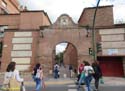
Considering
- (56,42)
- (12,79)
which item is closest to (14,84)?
(12,79)

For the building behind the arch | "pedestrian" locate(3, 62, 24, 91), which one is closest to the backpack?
"pedestrian" locate(3, 62, 24, 91)

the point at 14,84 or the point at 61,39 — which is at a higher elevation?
the point at 61,39

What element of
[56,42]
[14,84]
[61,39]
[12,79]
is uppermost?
[61,39]

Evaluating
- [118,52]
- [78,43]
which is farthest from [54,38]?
[118,52]

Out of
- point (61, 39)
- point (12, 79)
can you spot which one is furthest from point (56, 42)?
point (12, 79)

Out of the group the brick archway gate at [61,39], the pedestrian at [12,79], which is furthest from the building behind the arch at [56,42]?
Result: the pedestrian at [12,79]

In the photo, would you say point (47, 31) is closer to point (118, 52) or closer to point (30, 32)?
point (30, 32)

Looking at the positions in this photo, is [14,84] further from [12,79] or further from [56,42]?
[56,42]

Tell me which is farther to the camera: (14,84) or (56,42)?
(56,42)

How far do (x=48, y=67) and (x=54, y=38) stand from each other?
12.1 feet

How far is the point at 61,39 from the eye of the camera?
27891 mm

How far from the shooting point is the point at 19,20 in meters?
32.3

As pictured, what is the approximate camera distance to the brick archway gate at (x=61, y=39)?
27266 mm

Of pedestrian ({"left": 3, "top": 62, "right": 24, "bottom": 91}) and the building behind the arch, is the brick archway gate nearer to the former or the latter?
the building behind the arch
